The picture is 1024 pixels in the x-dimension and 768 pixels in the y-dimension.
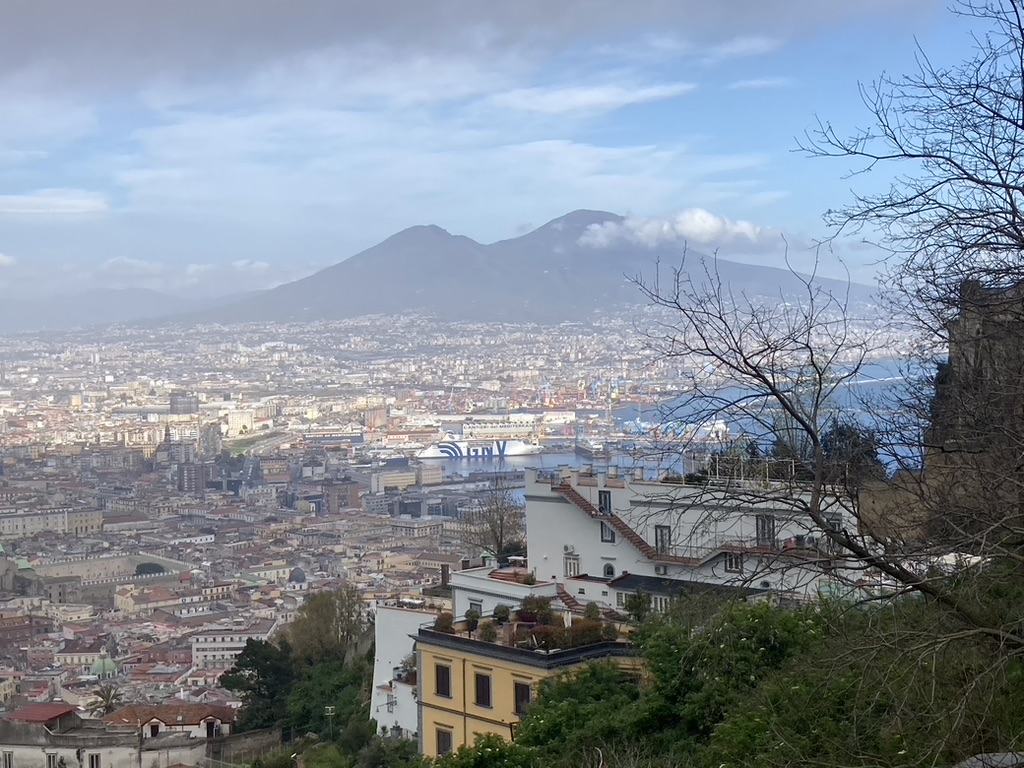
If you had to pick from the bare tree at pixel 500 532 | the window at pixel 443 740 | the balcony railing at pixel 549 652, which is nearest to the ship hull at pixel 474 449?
the bare tree at pixel 500 532

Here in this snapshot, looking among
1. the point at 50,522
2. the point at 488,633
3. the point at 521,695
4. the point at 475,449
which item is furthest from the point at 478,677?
the point at 475,449

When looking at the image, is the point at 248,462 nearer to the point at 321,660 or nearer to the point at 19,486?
the point at 19,486

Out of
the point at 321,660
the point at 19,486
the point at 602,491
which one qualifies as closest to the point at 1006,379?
the point at 602,491

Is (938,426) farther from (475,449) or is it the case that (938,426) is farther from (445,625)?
(475,449)

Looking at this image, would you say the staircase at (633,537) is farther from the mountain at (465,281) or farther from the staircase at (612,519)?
the mountain at (465,281)

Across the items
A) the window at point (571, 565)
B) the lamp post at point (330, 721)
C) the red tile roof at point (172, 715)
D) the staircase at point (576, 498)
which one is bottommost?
the red tile roof at point (172, 715)

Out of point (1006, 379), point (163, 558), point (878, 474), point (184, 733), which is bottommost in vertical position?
point (163, 558)

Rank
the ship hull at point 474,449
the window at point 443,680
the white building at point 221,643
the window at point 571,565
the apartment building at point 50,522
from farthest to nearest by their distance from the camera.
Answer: the ship hull at point 474,449
the apartment building at point 50,522
the white building at point 221,643
the window at point 571,565
the window at point 443,680
